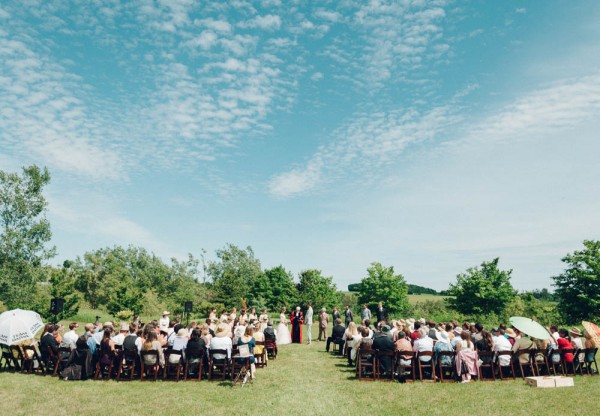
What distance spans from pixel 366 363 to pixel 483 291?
3155cm

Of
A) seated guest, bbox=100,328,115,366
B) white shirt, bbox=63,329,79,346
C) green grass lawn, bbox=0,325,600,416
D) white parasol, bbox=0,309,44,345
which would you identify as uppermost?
white parasol, bbox=0,309,44,345

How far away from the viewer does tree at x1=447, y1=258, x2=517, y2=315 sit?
39.9 metres

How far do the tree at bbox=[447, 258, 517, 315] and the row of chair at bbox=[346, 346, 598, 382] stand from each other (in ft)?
92.8

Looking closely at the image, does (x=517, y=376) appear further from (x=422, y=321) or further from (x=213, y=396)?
(x=213, y=396)

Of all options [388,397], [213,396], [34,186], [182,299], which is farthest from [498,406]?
A: [182,299]

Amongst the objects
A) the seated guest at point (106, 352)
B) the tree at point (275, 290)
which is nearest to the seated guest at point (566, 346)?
the seated guest at point (106, 352)

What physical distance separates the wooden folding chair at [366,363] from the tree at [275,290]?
3907cm

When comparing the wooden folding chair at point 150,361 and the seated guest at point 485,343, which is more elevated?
the seated guest at point 485,343

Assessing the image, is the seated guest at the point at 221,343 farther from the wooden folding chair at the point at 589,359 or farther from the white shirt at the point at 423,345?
the wooden folding chair at the point at 589,359

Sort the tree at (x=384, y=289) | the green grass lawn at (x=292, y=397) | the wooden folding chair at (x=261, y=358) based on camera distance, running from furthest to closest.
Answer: the tree at (x=384, y=289), the wooden folding chair at (x=261, y=358), the green grass lawn at (x=292, y=397)

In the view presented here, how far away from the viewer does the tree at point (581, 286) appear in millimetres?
34562

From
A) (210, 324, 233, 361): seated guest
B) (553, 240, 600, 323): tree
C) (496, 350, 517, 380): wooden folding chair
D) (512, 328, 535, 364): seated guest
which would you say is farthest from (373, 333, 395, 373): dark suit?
(553, 240, 600, 323): tree

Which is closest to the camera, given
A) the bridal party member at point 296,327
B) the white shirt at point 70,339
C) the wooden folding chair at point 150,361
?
the wooden folding chair at point 150,361

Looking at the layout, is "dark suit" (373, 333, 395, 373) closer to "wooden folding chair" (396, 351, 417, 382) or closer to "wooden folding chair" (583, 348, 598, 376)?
"wooden folding chair" (396, 351, 417, 382)
